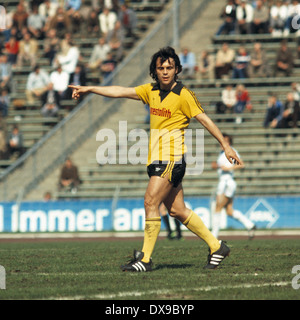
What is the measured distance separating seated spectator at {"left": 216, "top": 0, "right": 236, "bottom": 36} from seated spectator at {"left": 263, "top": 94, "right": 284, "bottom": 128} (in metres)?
4.26

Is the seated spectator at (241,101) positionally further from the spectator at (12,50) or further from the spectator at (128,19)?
the spectator at (12,50)

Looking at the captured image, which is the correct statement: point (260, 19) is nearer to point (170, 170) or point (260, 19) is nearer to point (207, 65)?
point (207, 65)

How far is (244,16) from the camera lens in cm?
2739

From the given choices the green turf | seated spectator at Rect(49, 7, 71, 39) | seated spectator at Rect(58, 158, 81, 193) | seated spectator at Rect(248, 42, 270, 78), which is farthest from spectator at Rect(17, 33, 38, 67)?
the green turf

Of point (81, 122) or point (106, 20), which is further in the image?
point (106, 20)

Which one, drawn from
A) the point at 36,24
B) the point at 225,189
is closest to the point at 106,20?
the point at 36,24

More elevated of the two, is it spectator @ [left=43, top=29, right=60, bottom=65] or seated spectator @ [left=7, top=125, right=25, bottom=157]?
spectator @ [left=43, top=29, right=60, bottom=65]

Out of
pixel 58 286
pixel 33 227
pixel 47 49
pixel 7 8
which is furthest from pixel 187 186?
pixel 58 286

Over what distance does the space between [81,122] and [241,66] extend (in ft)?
17.4

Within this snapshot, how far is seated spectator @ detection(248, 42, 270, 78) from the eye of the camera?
26.1 metres

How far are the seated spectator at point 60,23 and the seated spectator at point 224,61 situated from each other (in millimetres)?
6133

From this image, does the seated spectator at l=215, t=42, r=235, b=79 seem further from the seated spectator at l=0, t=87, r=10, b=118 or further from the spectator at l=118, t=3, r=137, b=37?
the seated spectator at l=0, t=87, r=10, b=118

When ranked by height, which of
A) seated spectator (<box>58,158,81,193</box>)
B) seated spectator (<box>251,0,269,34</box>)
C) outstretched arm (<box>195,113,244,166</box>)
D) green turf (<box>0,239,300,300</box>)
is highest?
seated spectator (<box>251,0,269,34</box>)

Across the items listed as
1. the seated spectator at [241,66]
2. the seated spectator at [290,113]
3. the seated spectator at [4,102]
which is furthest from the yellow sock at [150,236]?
the seated spectator at [4,102]
